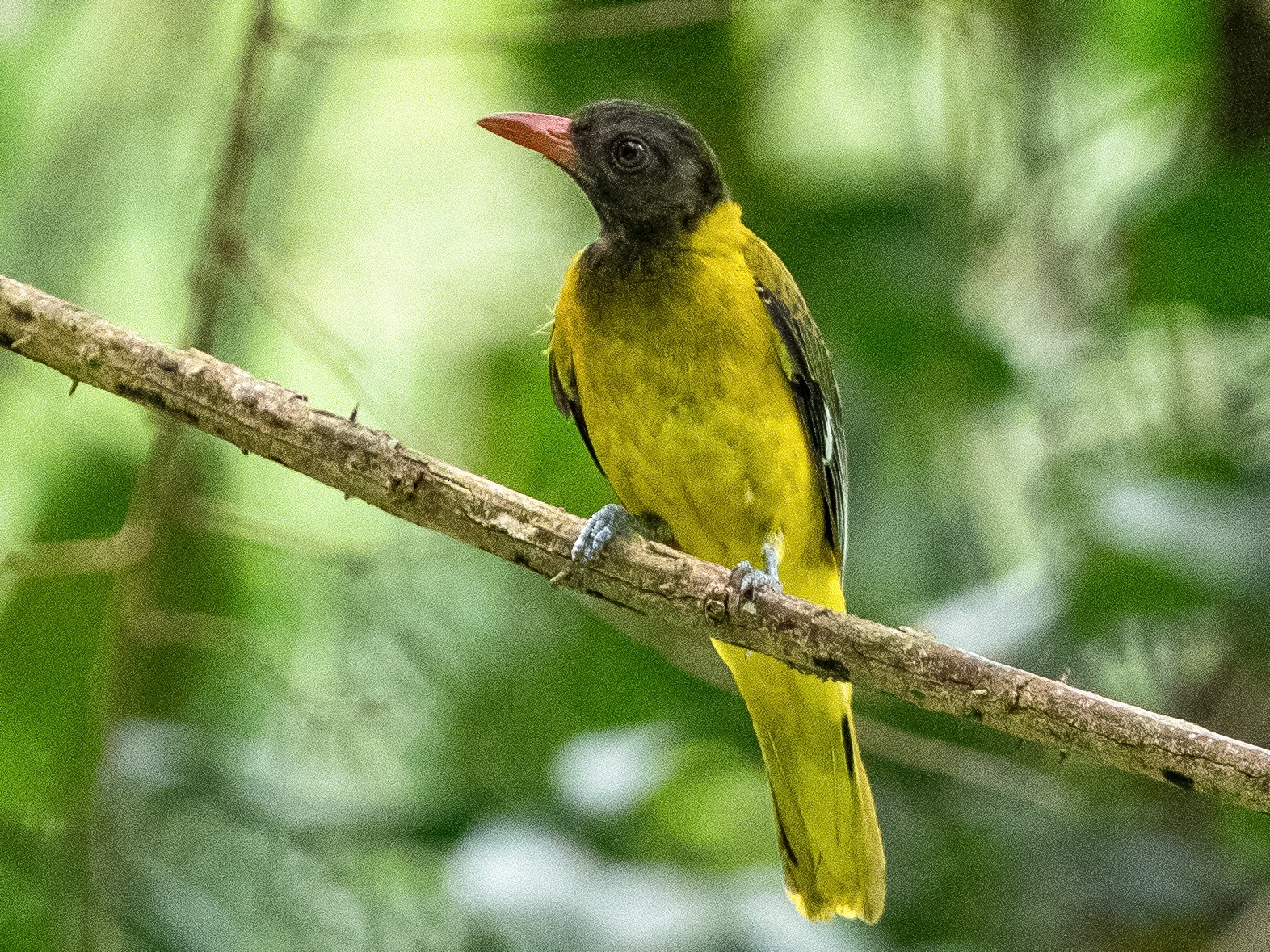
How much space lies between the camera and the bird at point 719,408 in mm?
3125

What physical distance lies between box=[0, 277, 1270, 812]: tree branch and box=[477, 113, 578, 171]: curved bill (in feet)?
3.63

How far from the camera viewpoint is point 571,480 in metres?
3.92

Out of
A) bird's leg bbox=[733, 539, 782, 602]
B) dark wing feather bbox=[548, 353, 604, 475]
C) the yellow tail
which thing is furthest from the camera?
dark wing feather bbox=[548, 353, 604, 475]

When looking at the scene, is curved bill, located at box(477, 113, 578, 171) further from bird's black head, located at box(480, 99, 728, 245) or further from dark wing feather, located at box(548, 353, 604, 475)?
dark wing feather, located at box(548, 353, 604, 475)

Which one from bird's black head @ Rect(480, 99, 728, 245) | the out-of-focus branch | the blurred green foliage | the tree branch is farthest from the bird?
the out-of-focus branch

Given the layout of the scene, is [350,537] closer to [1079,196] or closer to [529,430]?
[529,430]

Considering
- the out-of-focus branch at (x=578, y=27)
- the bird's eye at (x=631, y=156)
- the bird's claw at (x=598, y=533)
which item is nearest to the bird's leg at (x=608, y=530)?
the bird's claw at (x=598, y=533)

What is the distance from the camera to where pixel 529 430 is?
13.0ft

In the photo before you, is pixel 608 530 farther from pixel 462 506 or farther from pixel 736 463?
pixel 736 463

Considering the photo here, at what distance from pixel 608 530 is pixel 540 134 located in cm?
116

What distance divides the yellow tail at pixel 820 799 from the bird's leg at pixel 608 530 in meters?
0.35

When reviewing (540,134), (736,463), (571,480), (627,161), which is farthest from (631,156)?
A: (571,480)

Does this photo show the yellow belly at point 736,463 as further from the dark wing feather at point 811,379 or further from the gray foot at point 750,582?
the gray foot at point 750,582

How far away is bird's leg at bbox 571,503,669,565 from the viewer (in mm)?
2578
